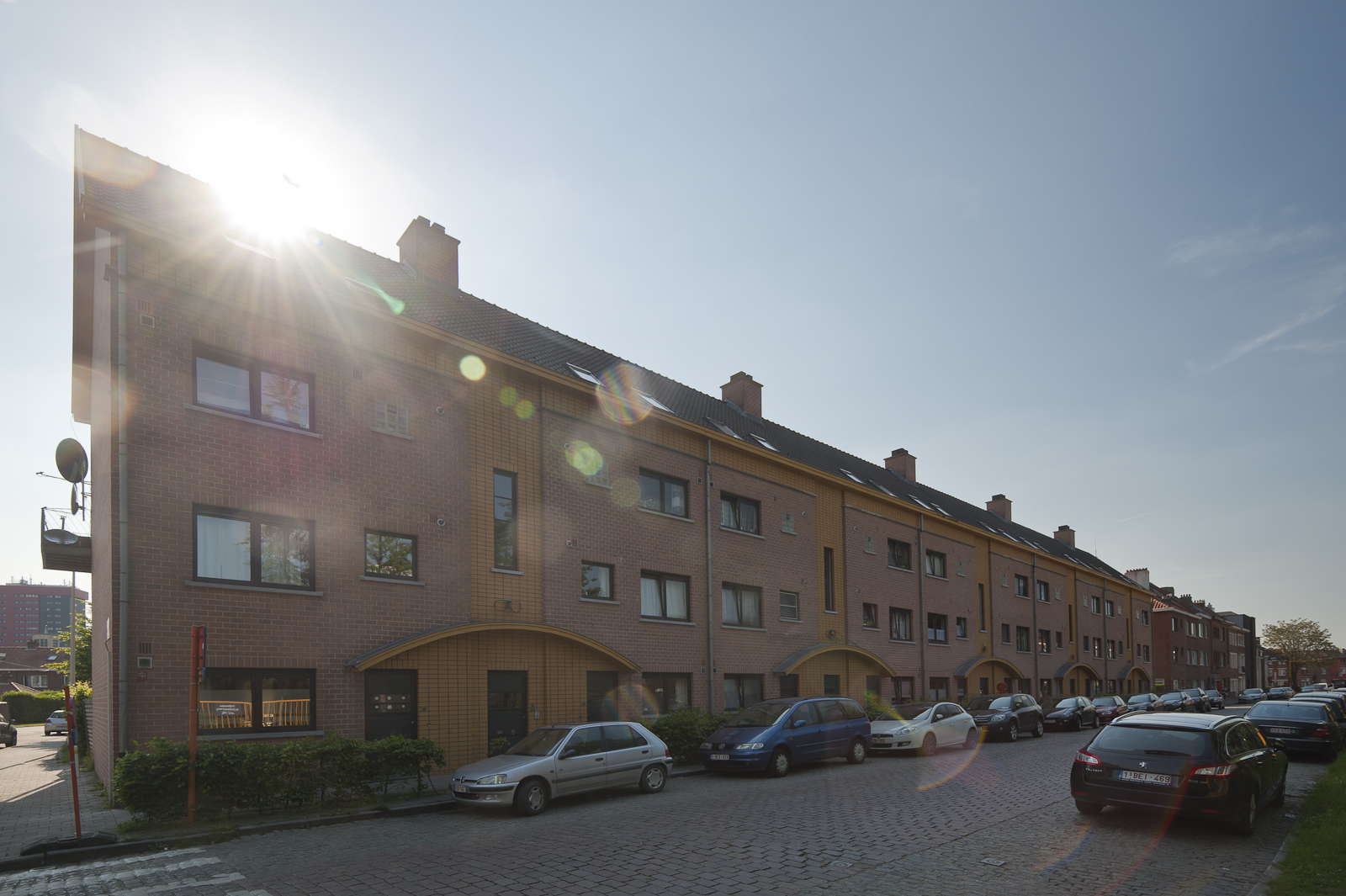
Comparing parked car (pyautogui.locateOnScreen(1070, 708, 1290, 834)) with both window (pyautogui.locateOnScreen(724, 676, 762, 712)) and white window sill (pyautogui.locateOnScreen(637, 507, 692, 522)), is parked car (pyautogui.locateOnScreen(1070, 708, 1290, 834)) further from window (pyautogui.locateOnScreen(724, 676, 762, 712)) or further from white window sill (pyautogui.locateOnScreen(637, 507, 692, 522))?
window (pyautogui.locateOnScreen(724, 676, 762, 712))

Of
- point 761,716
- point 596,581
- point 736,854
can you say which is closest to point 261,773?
point 736,854

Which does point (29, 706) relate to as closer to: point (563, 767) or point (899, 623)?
point (899, 623)

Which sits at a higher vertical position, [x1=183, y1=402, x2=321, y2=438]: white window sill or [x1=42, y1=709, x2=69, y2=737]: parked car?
[x1=183, y1=402, x2=321, y2=438]: white window sill

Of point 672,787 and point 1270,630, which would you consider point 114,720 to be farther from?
point 1270,630

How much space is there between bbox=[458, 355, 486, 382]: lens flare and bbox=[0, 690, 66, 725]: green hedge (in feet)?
166

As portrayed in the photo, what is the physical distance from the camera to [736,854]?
8961mm

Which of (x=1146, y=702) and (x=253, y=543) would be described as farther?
(x=1146, y=702)

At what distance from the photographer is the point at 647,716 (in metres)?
19.8

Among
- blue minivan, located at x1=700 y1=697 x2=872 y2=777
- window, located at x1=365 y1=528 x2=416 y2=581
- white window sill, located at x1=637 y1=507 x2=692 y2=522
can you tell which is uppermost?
white window sill, located at x1=637 y1=507 x2=692 y2=522

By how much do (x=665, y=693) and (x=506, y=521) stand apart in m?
6.50

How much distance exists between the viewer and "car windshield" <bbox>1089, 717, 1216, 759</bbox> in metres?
9.91

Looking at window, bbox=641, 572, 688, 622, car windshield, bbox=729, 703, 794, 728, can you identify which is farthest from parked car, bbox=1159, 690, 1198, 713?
car windshield, bbox=729, 703, 794, 728

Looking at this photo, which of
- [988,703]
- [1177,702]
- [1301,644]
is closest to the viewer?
[988,703]

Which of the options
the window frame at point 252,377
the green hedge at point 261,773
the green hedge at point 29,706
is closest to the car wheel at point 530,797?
the green hedge at point 261,773
